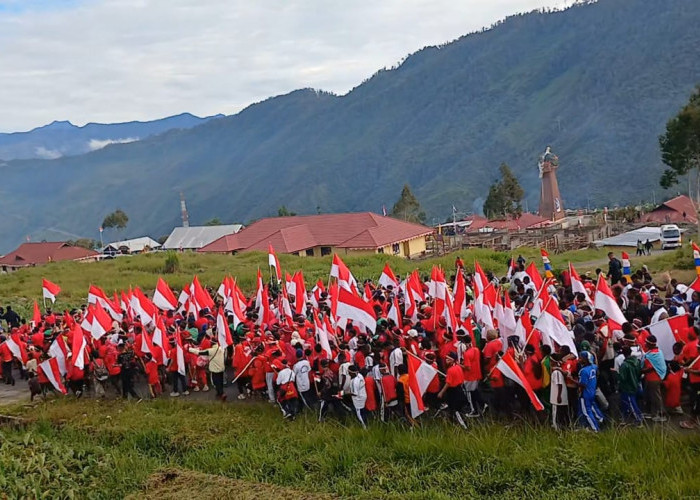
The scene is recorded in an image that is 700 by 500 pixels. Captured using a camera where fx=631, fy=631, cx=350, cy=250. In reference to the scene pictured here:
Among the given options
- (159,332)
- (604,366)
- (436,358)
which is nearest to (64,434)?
(159,332)

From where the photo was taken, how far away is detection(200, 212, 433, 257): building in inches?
1713

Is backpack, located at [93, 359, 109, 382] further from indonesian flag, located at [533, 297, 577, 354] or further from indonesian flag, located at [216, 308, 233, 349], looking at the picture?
indonesian flag, located at [533, 297, 577, 354]

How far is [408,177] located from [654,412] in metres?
169

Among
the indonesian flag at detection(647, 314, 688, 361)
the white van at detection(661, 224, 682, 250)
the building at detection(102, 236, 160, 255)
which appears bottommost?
the white van at detection(661, 224, 682, 250)

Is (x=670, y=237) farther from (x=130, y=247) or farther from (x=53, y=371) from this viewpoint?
(x=130, y=247)

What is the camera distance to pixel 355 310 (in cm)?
1236

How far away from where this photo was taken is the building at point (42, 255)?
229ft

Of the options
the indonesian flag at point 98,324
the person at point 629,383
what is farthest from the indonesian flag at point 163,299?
the person at point 629,383

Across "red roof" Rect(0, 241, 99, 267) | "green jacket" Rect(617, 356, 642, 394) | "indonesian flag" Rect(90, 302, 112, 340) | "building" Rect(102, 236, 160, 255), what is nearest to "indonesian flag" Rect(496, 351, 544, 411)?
"green jacket" Rect(617, 356, 642, 394)

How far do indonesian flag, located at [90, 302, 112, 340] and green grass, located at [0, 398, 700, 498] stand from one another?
2.13 meters

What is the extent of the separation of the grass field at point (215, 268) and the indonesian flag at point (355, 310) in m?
13.7

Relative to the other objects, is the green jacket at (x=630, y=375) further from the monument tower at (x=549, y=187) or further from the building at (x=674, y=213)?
the monument tower at (x=549, y=187)

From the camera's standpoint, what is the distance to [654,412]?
30.9 ft

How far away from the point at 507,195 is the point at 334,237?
26.5 metres
